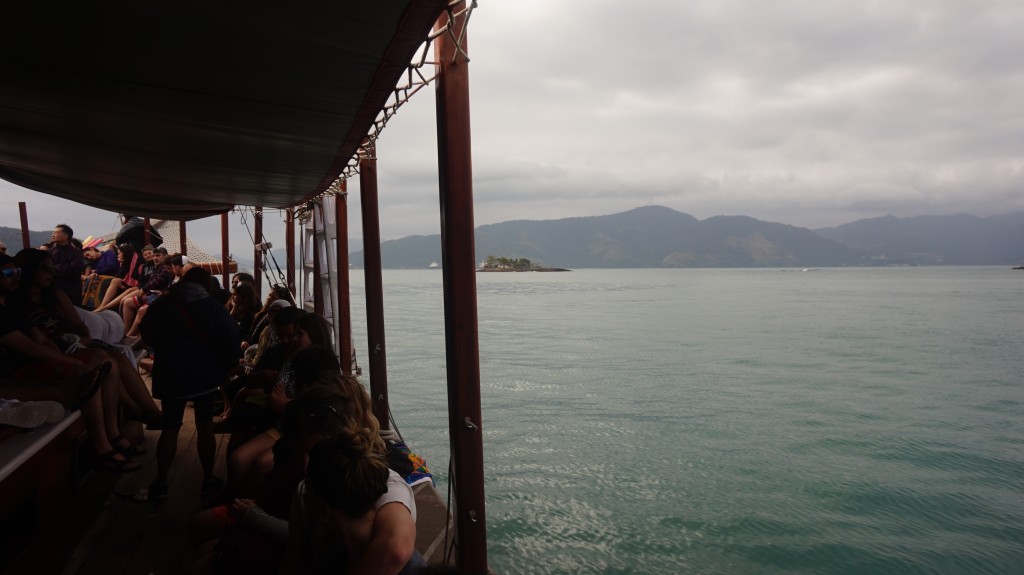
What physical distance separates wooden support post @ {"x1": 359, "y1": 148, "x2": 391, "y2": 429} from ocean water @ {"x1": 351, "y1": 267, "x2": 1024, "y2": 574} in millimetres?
2079

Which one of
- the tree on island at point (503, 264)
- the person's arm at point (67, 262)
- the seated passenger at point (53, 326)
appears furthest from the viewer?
the tree on island at point (503, 264)

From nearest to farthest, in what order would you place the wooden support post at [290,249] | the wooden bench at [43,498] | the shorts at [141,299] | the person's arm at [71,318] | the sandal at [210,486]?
1. the wooden bench at [43,498]
2. the sandal at [210,486]
3. the person's arm at [71,318]
4. the shorts at [141,299]
5. the wooden support post at [290,249]

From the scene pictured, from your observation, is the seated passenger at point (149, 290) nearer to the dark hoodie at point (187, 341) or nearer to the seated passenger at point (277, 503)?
the dark hoodie at point (187, 341)

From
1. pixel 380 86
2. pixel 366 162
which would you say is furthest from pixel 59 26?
pixel 366 162

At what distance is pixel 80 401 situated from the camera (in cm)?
346

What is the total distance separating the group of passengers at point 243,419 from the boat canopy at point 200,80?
797 mm

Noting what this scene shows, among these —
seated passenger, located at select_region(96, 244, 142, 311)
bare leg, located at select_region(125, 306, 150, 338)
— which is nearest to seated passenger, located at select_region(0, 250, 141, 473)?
bare leg, located at select_region(125, 306, 150, 338)

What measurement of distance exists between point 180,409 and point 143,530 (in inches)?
25.8

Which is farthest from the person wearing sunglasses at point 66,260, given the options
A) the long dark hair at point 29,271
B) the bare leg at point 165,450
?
the bare leg at point 165,450

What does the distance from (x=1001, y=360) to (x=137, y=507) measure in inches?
938

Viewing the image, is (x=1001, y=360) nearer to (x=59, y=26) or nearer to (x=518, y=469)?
(x=518, y=469)

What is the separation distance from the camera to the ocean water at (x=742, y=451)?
683cm

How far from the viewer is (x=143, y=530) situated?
10.8ft

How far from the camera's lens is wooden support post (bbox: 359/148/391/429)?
527 cm
